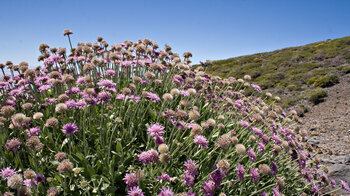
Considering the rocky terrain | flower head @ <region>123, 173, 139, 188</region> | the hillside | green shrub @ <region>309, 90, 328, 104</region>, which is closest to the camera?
flower head @ <region>123, 173, 139, 188</region>

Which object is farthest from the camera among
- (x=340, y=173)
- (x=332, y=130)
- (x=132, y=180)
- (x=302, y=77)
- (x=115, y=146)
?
(x=302, y=77)

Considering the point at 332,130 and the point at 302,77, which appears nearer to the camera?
the point at 332,130

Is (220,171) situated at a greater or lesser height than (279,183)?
greater

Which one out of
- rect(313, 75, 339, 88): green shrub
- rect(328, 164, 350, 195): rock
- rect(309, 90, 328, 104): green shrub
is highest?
rect(313, 75, 339, 88): green shrub

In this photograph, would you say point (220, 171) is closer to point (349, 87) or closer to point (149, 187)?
point (149, 187)

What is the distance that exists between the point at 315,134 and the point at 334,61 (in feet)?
62.1

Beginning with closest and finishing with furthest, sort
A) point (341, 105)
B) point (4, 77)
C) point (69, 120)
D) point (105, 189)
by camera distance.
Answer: point (105, 189), point (69, 120), point (4, 77), point (341, 105)

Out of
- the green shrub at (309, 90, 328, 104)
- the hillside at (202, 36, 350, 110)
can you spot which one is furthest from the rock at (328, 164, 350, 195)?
the green shrub at (309, 90, 328, 104)

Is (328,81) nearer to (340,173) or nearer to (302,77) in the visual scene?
(302,77)

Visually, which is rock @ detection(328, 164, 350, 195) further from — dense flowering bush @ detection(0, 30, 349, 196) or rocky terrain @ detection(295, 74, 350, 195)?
dense flowering bush @ detection(0, 30, 349, 196)

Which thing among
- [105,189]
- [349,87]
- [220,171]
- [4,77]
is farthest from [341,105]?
[4,77]

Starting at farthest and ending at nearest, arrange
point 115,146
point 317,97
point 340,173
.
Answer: point 317,97 → point 340,173 → point 115,146

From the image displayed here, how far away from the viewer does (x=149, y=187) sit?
247 centimetres

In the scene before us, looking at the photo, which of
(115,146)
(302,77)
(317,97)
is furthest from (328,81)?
(115,146)
